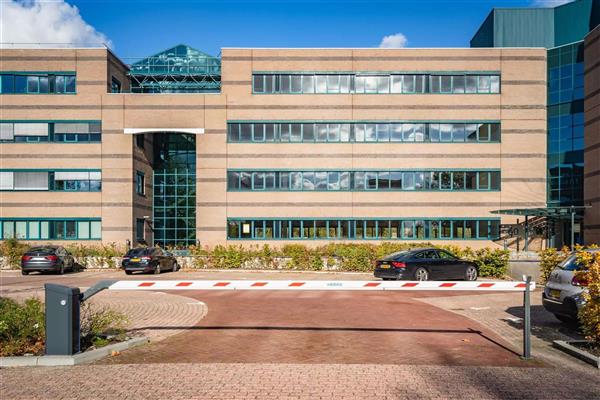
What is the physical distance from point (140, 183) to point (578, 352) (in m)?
32.2

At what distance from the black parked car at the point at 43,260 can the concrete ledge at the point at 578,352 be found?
75.0 ft

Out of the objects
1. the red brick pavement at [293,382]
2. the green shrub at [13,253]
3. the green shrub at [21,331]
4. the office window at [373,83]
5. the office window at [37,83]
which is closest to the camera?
the red brick pavement at [293,382]

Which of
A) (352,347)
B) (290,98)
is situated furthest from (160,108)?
(352,347)

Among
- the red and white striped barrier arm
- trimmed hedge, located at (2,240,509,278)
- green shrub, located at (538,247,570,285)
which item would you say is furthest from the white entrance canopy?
the red and white striped barrier arm

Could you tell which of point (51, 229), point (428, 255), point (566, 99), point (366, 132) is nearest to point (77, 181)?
point (51, 229)

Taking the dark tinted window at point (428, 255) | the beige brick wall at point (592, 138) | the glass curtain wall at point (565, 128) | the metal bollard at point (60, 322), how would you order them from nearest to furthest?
1. the metal bollard at point (60, 322)
2. the dark tinted window at point (428, 255)
3. the beige brick wall at point (592, 138)
4. the glass curtain wall at point (565, 128)

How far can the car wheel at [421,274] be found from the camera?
1938 cm

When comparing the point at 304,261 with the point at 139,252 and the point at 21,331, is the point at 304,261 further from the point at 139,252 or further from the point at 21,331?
the point at 21,331

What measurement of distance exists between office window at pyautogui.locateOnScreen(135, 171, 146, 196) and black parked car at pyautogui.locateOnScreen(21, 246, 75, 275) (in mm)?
9967

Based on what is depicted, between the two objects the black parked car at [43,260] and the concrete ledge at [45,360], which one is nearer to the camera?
the concrete ledge at [45,360]

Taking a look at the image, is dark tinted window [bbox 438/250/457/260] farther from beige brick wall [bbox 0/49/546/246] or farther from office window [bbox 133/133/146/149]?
office window [bbox 133/133/146/149]

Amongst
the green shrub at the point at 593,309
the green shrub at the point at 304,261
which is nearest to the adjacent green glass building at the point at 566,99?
the green shrub at the point at 304,261

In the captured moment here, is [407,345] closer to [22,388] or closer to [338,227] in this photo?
[22,388]

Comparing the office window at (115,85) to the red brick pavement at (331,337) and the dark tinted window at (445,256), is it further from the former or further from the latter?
the red brick pavement at (331,337)
